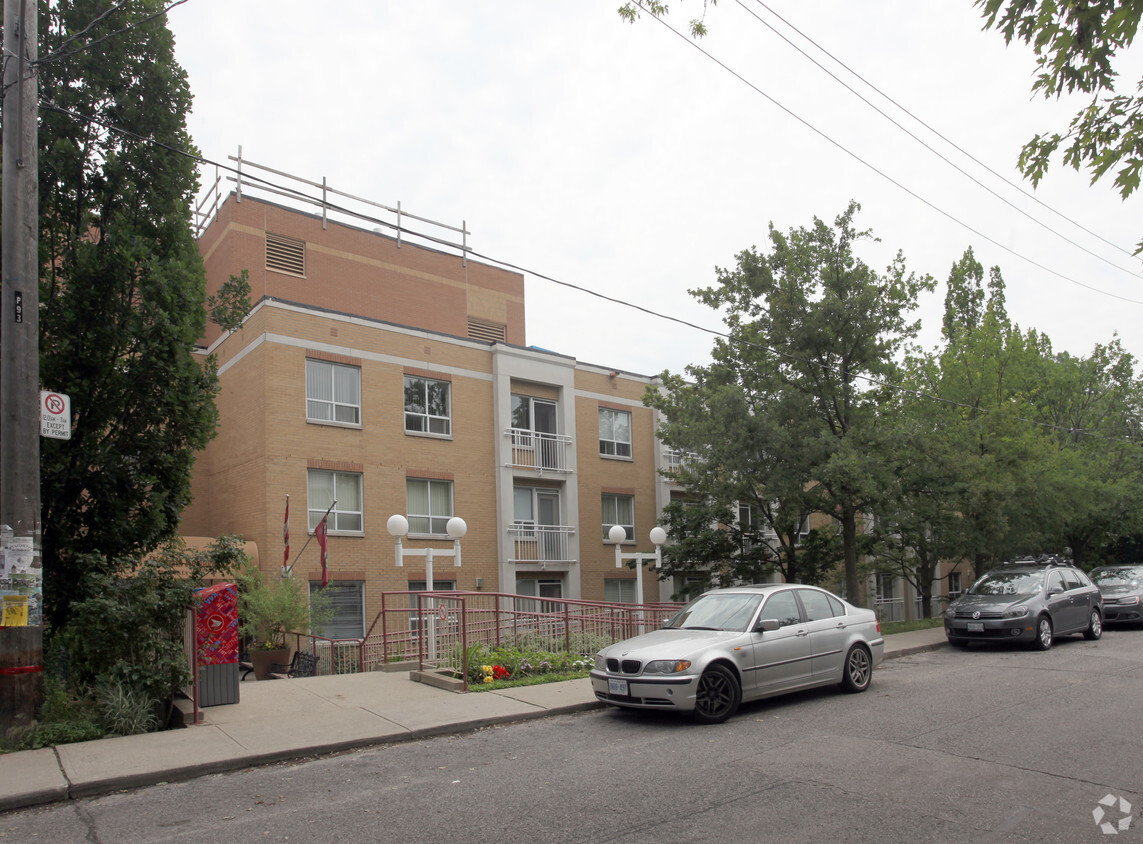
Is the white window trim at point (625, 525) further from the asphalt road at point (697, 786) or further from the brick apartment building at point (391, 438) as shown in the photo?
the asphalt road at point (697, 786)

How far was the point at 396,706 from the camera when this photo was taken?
10.5 meters

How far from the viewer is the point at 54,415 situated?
8.69m

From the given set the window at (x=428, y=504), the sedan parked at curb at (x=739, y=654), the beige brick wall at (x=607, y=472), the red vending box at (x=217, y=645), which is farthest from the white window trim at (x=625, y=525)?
the red vending box at (x=217, y=645)

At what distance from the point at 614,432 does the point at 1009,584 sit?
14894 mm

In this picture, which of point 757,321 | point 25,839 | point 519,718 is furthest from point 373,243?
point 25,839

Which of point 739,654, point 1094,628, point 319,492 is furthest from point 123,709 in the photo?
point 1094,628

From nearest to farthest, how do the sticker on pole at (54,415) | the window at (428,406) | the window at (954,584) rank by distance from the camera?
the sticker on pole at (54,415) < the window at (428,406) < the window at (954,584)

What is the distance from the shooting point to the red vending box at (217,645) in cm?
1011

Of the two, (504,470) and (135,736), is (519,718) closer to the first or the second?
(135,736)

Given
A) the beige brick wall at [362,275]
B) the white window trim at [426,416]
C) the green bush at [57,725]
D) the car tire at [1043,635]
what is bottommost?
the car tire at [1043,635]

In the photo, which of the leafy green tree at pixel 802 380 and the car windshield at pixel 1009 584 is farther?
the leafy green tree at pixel 802 380

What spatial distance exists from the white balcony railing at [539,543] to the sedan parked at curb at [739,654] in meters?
14.4

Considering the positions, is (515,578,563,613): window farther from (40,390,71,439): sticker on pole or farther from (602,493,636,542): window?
(40,390,71,439): sticker on pole

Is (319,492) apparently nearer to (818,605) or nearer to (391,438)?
(391,438)
